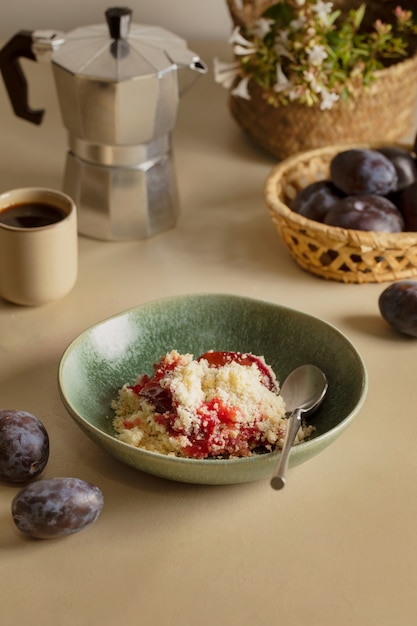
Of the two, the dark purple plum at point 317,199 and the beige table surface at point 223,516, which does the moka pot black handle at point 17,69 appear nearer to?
the beige table surface at point 223,516

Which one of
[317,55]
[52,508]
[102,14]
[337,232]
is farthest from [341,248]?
[102,14]

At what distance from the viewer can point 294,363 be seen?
0.94 metres

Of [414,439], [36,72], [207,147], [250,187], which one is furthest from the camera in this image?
[36,72]

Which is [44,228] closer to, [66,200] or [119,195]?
[66,200]

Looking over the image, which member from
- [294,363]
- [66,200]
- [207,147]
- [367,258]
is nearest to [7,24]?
[207,147]

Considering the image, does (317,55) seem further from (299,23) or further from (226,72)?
(226,72)

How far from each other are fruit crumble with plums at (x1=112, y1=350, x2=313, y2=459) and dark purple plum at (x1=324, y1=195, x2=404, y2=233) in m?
0.32

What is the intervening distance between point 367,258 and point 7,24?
0.99 metres

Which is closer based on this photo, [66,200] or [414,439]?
[414,439]

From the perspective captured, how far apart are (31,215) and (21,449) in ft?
1.17

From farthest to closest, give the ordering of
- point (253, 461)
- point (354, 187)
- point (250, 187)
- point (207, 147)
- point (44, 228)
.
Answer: point (207, 147) < point (250, 187) < point (354, 187) < point (44, 228) < point (253, 461)

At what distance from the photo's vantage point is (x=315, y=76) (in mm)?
1222

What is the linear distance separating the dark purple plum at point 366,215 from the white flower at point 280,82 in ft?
0.71

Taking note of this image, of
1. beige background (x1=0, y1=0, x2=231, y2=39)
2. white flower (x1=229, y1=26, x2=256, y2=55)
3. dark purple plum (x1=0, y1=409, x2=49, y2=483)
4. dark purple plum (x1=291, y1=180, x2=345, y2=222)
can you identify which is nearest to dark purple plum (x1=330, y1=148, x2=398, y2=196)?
dark purple plum (x1=291, y1=180, x2=345, y2=222)
